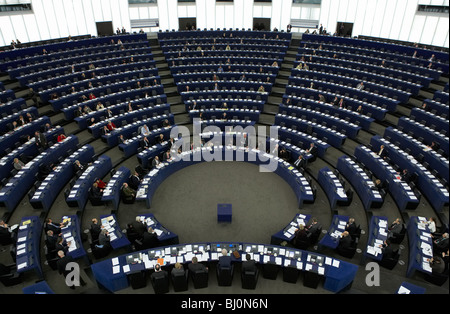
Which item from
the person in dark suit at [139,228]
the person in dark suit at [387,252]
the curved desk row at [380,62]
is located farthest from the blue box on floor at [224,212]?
the curved desk row at [380,62]

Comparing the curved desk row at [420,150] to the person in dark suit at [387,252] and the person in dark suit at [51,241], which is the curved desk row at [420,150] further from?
the person in dark suit at [51,241]

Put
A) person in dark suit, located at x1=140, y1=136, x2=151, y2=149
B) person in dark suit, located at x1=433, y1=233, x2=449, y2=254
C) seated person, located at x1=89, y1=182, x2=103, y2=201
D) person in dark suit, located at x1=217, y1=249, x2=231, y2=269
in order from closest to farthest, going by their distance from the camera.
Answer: person in dark suit, located at x1=217, y1=249, x2=231, y2=269 < person in dark suit, located at x1=433, y1=233, x2=449, y2=254 < seated person, located at x1=89, y1=182, x2=103, y2=201 < person in dark suit, located at x1=140, y1=136, x2=151, y2=149

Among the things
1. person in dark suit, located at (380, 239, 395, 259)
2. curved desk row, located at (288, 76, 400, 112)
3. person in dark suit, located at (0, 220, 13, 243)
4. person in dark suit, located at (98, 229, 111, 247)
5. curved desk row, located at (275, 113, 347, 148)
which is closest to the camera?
person in dark suit, located at (380, 239, 395, 259)

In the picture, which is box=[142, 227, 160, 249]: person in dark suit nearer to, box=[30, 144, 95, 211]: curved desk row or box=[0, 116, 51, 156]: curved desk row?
box=[30, 144, 95, 211]: curved desk row

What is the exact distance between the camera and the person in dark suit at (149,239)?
1163cm

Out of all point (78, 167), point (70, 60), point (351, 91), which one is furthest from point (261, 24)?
point (78, 167)

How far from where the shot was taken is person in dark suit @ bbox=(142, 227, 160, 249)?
1163cm

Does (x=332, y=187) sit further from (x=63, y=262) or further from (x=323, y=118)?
(x=63, y=262)

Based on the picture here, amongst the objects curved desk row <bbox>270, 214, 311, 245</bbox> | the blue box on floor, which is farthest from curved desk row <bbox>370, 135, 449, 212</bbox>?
the blue box on floor

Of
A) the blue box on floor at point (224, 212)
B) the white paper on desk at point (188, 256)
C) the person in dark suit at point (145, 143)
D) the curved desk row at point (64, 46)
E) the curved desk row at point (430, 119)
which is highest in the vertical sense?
the curved desk row at point (64, 46)

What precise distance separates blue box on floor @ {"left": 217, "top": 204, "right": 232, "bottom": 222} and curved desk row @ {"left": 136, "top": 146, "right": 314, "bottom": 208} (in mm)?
3419

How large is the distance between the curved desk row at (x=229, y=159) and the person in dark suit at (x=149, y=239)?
115 inches

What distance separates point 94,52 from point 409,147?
1025 inches

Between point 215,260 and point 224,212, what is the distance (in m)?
3.05
